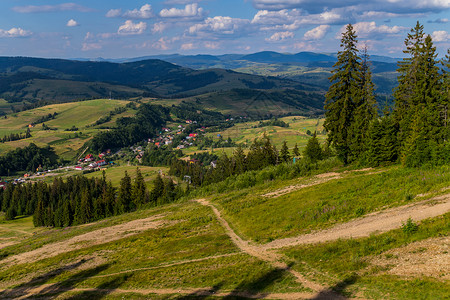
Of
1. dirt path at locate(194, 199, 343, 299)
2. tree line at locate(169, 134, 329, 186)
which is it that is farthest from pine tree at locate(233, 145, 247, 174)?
dirt path at locate(194, 199, 343, 299)

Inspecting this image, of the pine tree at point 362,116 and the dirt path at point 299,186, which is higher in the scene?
Result: the pine tree at point 362,116

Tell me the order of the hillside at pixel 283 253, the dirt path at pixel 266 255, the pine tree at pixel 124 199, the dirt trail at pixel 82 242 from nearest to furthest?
the hillside at pixel 283 253 < the dirt path at pixel 266 255 < the dirt trail at pixel 82 242 < the pine tree at pixel 124 199

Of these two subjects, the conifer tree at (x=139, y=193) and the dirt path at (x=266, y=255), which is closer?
the dirt path at (x=266, y=255)

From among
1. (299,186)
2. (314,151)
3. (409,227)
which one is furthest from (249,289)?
(314,151)

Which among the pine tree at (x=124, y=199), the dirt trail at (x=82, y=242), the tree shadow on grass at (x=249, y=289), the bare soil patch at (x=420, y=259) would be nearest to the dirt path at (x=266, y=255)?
the tree shadow on grass at (x=249, y=289)

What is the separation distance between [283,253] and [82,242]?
116ft

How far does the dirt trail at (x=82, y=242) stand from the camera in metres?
48.1

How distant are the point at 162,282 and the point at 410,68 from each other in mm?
53598

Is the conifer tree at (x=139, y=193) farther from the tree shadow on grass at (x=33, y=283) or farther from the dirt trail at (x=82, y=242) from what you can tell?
the tree shadow on grass at (x=33, y=283)

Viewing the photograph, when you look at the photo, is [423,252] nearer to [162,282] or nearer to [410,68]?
[162,282]

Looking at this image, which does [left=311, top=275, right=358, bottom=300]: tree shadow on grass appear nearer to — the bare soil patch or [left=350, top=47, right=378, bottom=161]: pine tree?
the bare soil patch

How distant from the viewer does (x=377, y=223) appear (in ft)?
90.3

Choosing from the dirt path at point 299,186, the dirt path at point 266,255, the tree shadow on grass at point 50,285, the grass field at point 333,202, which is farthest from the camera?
the dirt path at point 299,186

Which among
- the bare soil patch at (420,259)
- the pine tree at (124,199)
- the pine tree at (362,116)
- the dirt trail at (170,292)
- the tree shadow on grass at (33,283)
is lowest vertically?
the pine tree at (124,199)
